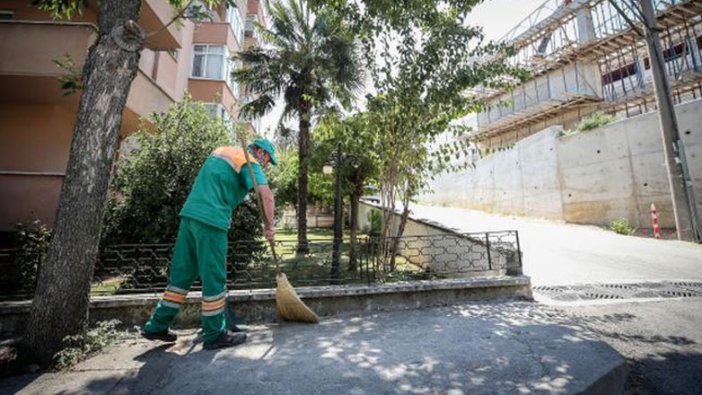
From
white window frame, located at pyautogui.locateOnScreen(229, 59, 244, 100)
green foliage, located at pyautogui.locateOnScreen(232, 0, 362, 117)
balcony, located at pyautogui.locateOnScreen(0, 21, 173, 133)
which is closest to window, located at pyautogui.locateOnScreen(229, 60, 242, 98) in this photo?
white window frame, located at pyautogui.locateOnScreen(229, 59, 244, 100)

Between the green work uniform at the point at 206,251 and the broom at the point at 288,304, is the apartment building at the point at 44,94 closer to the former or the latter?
the green work uniform at the point at 206,251

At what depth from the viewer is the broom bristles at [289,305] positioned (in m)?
3.86

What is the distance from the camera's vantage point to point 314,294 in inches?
170

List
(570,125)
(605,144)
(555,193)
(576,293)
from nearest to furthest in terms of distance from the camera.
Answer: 1. (576,293)
2. (605,144)
3. (555,193)
4. (570,125)

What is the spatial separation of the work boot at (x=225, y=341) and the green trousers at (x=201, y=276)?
0.15ft

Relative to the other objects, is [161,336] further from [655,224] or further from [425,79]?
[655,224]

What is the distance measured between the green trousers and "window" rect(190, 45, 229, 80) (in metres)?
12.8

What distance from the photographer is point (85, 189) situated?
313cm

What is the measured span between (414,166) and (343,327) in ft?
11.8

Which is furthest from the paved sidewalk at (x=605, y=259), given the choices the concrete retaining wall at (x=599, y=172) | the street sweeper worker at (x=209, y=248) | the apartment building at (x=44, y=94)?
the apartment building at (x=44, y=94)

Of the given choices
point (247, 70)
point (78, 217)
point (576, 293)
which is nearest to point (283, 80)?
point (247, 70)

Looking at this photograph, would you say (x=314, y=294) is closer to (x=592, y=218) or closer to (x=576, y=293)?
(x=576, y=293)

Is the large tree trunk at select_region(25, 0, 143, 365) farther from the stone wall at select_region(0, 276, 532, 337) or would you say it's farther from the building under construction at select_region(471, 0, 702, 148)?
the building under construction at select_region(471, 0, 702, 148)

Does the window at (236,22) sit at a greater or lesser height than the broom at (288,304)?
greater
